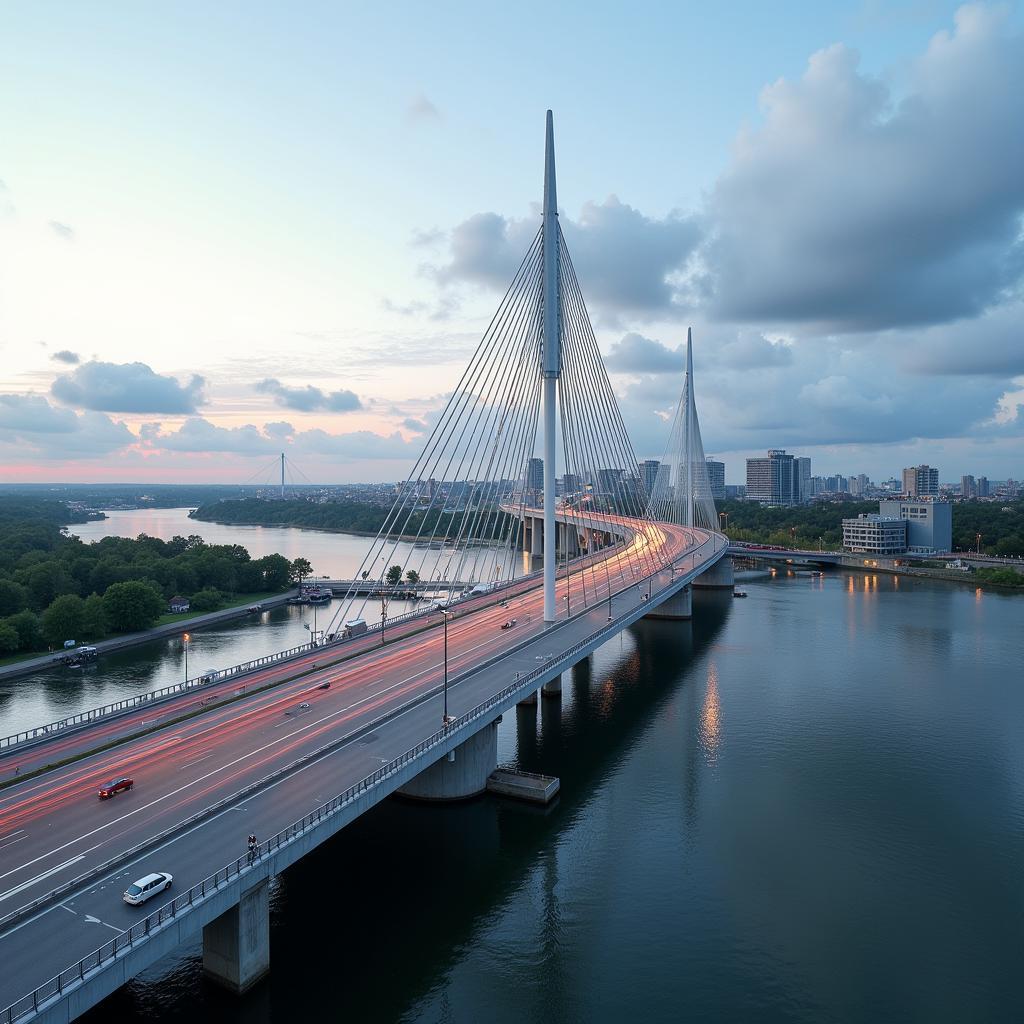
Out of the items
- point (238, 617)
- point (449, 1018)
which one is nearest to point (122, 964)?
point (449, 1018)

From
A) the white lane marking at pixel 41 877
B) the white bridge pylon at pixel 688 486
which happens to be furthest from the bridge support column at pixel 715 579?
the white lane marking at pixel 41 877

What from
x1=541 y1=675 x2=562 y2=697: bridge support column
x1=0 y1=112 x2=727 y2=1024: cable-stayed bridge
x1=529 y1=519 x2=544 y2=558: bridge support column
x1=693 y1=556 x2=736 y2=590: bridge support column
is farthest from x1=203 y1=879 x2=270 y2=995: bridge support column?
x1=529 y1=519 x2=544 y2=558: bridge support column

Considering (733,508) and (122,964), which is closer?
(122,964)

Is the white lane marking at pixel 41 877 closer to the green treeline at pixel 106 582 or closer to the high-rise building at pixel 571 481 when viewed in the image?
the high-rise building at pixel 571 481

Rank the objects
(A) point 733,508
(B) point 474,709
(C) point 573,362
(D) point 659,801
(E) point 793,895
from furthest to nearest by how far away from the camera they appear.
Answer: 1. (A) point 733,508
2. (C) point 573,362
3. (D) point 659,801
4. (B) point 474,709
5. (E) point 793,895

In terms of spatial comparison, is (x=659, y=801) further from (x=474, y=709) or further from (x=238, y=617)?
(x=238, y=617)

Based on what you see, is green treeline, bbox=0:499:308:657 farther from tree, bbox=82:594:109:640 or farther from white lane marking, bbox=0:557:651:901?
white lane marking, bbox=0:557:651:901
